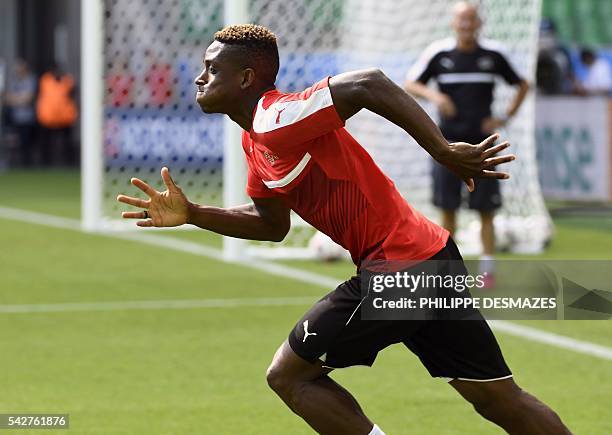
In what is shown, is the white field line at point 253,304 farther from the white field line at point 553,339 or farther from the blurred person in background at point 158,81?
the blurred person in background at point 158,81

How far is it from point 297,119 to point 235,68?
1.25 ft

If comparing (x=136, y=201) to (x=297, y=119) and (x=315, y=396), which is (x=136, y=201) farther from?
(x=315, y=396)

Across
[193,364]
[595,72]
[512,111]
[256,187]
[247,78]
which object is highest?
[247,78]

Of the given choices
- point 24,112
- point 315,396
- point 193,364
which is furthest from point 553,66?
point 315,396

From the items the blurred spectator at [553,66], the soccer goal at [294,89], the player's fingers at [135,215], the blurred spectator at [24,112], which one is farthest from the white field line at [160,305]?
the blurred spectator at [24,112]

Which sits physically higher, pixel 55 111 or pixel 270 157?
pixel 270 157

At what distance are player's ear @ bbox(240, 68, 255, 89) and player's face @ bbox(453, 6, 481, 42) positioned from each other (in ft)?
22.5

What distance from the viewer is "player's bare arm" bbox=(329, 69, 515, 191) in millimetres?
5180

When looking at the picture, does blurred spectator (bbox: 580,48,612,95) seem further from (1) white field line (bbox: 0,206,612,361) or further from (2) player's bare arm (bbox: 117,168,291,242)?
(2) player's bare arm (bbox: 117,168,291,242)

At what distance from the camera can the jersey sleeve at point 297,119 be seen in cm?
525

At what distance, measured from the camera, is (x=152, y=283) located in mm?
12594

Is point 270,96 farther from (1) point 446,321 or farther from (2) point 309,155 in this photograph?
(1) point 446,321

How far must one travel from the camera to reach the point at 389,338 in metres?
5.54

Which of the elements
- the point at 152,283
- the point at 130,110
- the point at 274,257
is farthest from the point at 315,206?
the point at 130,110
